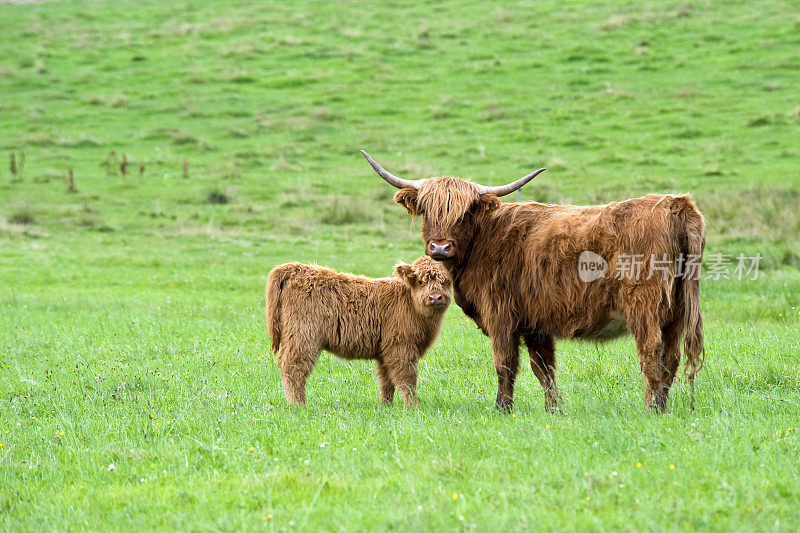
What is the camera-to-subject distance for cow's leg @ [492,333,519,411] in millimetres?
6848

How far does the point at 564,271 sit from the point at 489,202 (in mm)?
1013

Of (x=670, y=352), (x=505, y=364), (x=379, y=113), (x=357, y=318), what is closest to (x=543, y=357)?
(x=505, y=364)

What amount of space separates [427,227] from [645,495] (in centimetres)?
332

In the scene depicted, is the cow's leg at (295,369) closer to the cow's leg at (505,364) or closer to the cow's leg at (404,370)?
the cow's leg at (404,370)

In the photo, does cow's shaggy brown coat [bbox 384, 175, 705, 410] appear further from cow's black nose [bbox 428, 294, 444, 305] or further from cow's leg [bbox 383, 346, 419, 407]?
cow's leg [bbox 383, 346, 419, 407]

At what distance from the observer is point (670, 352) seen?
6301 millimetres

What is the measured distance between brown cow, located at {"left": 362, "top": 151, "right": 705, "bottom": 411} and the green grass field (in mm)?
487

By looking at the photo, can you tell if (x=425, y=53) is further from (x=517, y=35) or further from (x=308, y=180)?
(x=308, y=180)

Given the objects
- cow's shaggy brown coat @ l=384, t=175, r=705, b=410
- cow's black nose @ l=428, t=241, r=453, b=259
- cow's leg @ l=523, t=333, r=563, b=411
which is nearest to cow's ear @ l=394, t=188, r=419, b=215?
cow's shaggy brown coat @ l=384, t=175, r=705, b=410

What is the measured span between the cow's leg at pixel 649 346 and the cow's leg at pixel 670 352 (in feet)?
0.51

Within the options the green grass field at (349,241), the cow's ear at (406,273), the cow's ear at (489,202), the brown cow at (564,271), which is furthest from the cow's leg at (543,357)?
the cow's ear at (406,273)

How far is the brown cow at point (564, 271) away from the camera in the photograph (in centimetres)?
603

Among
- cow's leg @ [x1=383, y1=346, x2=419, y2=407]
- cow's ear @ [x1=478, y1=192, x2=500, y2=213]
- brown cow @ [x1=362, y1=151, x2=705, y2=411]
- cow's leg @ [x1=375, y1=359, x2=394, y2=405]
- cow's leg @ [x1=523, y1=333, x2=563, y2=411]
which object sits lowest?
cow's leg @ [x1=375, y1=359, x2=394, y2=405]

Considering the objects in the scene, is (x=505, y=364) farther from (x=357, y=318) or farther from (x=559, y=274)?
(x=357, y=318)
